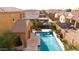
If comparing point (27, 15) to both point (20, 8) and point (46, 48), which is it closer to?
point (20, 8)

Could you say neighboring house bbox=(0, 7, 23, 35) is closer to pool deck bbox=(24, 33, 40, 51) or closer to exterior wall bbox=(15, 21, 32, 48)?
exterior wall bbox=(15, 21, 32, 48)

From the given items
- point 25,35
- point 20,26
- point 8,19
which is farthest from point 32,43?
point 8,19

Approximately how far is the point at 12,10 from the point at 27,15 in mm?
163

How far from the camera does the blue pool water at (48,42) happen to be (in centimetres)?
204

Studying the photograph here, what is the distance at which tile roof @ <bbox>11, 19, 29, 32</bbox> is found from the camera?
2.01 metres

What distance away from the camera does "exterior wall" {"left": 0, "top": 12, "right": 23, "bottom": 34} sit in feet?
6.51

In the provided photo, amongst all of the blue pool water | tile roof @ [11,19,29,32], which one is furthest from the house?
the blue pool water

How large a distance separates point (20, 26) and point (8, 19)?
0.47 ft

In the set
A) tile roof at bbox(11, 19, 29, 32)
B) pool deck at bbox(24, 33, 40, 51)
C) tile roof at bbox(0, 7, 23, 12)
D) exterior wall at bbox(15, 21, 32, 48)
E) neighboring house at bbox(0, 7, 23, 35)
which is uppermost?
tile roof at bbox(0, 7, 23, 12)

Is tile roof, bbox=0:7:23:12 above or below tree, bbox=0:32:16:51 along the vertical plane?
above

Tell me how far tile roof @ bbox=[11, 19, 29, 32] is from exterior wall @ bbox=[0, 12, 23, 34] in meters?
Answer: 0.04

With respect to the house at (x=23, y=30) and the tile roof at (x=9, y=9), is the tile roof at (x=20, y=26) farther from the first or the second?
the tile roof at (x=9, y=9)

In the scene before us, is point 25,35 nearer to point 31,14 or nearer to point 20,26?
point 20,26

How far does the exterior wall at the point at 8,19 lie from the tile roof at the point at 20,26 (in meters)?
0.04
